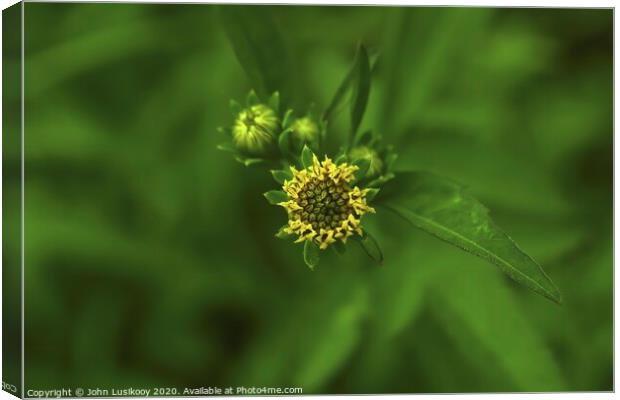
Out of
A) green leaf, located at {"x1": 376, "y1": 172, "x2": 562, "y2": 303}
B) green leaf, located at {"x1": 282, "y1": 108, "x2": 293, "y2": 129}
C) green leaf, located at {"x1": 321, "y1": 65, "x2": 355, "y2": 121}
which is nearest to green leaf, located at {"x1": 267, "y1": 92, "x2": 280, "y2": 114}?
green leaf, located at {"x1": 282, "y1": 108, "x2": 293, "y2": 129}

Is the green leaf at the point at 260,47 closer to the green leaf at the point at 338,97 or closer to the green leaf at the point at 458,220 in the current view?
the green leaf at the point at 338,97

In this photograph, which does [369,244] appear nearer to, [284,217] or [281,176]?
[281,176]

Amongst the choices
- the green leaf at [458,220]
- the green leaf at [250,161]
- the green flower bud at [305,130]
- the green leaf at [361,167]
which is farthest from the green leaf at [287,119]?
the green leaf at [458,220]

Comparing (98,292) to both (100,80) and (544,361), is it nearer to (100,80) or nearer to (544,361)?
(100,80)

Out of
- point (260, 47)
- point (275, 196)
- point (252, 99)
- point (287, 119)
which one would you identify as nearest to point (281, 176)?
point (275, 196)

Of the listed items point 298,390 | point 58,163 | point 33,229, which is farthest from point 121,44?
point 298,390
